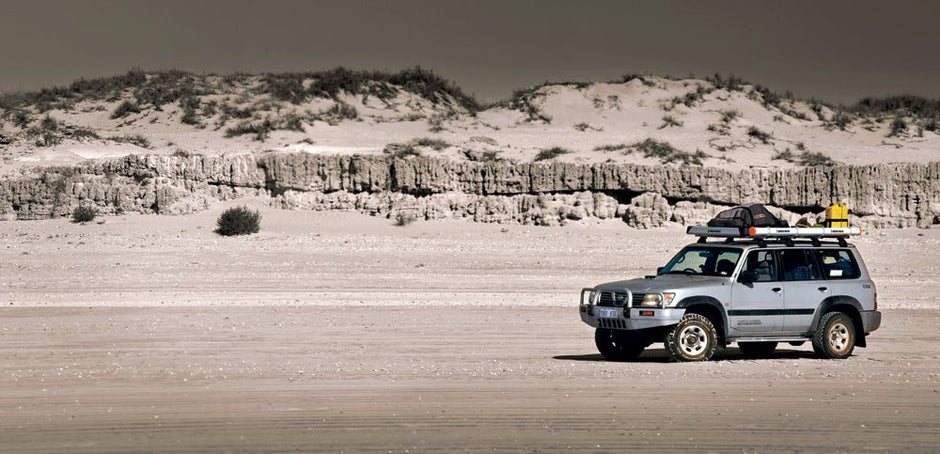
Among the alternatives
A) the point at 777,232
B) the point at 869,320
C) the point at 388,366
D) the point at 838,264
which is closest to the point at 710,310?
the point at 777,232

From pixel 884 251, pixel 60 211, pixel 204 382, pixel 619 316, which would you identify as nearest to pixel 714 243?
pixel 619 316

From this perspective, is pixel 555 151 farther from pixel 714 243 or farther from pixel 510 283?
pixel 714 243

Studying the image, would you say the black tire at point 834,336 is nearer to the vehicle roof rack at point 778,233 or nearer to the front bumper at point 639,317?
the vehicle roof rack at point 778,233

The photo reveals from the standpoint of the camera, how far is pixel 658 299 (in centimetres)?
1422

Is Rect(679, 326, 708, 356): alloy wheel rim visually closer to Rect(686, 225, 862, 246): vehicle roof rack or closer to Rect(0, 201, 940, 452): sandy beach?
Rect(0, 201, 940, 452): sandy beach

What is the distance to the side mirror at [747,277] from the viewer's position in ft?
48.3

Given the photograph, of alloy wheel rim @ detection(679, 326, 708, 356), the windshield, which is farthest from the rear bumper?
alloy wheel rim @ detection(679, 326, 708, 356)

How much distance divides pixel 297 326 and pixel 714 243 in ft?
21.9

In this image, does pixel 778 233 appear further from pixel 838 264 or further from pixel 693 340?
pixel 693 340

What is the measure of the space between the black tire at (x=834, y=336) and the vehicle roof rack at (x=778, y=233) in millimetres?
940

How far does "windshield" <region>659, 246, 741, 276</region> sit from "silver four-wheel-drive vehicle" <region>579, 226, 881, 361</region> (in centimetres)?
1

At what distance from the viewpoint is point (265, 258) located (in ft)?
96.8

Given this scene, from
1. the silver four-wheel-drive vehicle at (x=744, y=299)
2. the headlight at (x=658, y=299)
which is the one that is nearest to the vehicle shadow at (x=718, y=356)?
the silver four-wheel-drive vehicle at (x=744, y=299)

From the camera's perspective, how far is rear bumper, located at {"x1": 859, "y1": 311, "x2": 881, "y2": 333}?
1530 cm
